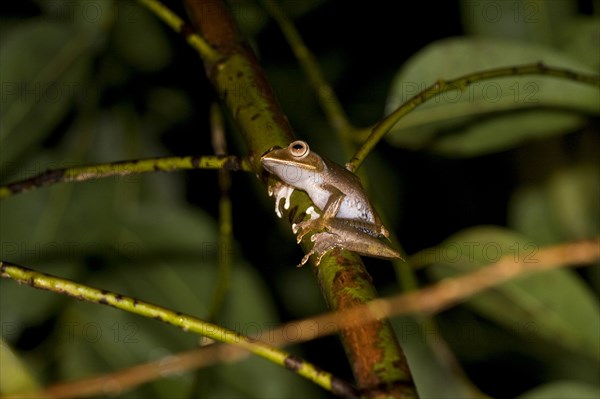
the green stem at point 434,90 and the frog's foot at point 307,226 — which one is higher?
the green stem at point 434,90

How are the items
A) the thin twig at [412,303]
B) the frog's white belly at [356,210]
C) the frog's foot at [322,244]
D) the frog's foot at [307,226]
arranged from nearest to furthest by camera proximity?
the thin twig at [412,303] → the frog's foot at [322,244] → the frog's foot at [307,226] → the frog's white belly at [356,210]

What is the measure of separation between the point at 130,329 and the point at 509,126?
1346 millimetres

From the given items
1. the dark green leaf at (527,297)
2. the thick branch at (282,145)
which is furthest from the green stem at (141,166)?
the dark green leaf at (527,297)

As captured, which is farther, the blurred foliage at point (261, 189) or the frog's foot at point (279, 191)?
the blurred foliage at point (261, 189)

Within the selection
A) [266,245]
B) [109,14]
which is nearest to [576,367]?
[266,245]

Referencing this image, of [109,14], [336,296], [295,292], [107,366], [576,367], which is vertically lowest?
[336,296]

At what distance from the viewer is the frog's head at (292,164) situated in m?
1.39

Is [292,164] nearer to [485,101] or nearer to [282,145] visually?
[282,145]

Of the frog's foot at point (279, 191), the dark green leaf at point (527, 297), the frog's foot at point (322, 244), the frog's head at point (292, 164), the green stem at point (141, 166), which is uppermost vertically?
the dark green leaf at point (527, 297)

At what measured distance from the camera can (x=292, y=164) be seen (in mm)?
1552

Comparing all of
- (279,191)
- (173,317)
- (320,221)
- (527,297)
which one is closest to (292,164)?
(279,191)

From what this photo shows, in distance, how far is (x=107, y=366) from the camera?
A: 2.34 metres

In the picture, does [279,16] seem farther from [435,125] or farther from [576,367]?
[576,367]

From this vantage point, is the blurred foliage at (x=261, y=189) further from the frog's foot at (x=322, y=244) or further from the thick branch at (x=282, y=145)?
the frog's foot at (x=322, y=244)
